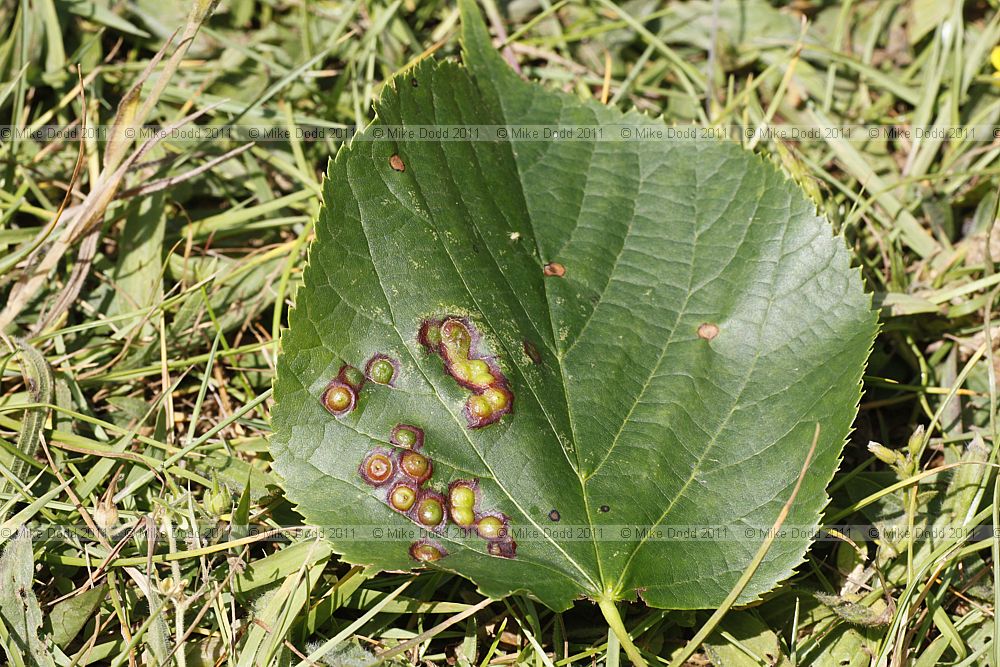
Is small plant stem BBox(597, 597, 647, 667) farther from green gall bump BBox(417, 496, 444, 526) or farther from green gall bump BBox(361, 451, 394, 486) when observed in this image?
green gall bump BBox(361, 451, 394, 486)

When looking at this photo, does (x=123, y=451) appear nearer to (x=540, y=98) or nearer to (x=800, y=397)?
(x=540, y=98)

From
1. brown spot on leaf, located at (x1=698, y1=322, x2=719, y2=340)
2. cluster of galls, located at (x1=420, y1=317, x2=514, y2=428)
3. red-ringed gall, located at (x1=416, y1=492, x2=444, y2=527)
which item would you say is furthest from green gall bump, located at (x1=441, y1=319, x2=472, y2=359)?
brown spot on leaf, located at (x1=698, y1=322, x2=719, y2=340)

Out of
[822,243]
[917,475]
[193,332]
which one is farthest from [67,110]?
[917,475]

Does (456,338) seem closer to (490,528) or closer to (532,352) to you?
(532,352)

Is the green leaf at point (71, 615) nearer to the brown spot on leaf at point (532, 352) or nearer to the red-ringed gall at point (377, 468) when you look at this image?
the red-ringed gall at point (377, 468)

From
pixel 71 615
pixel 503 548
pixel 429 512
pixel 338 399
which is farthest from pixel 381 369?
pixel 71 615
